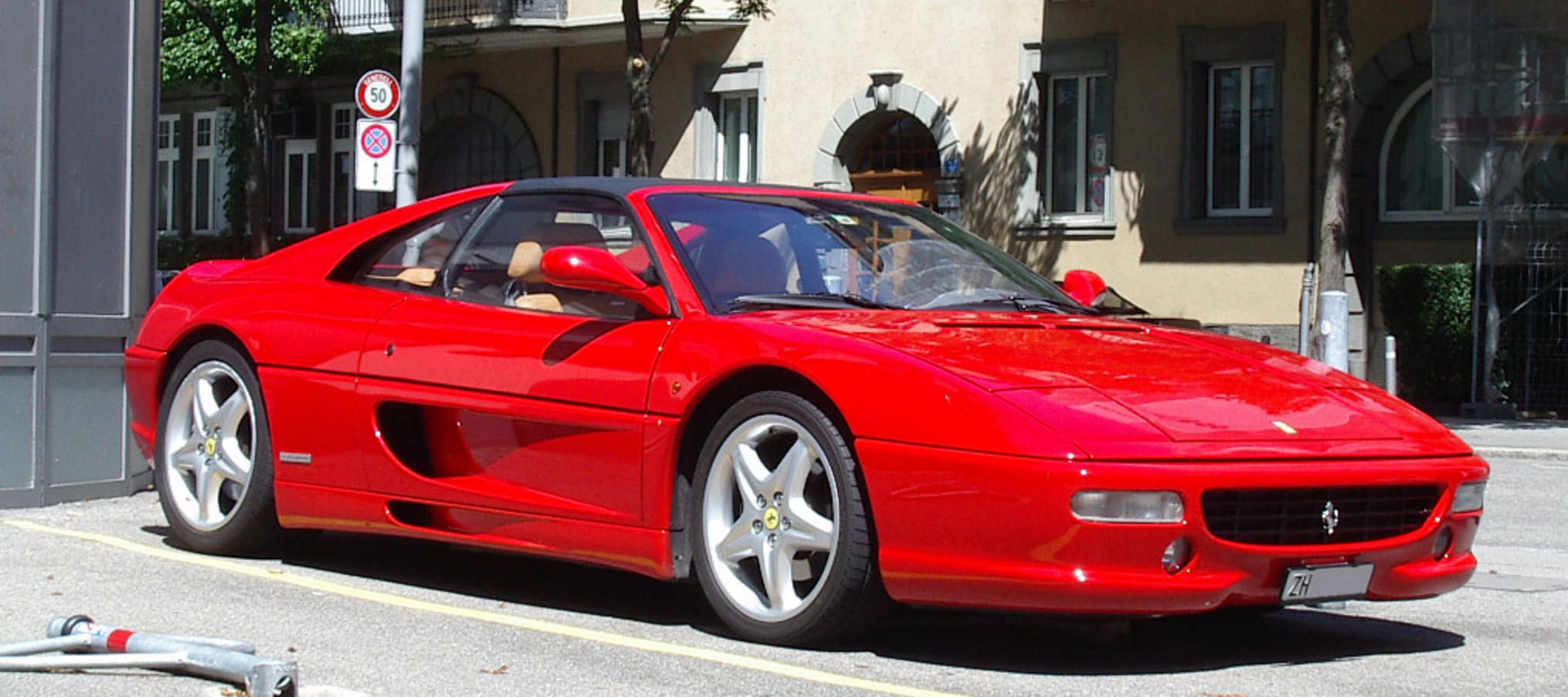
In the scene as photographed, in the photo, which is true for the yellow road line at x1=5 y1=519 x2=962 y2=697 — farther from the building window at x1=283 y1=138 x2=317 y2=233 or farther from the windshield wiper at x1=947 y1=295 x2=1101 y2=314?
the building window at x1=283 y1=138 x2=317 y2=233

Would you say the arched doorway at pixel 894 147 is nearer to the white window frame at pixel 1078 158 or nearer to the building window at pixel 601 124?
the white window frame at pixel 1078 158

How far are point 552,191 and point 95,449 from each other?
3643mm

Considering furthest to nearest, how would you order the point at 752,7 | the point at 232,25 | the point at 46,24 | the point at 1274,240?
the point at 232,25 → the point at 752,7 → the point at 1274,240 → the point at 46,24

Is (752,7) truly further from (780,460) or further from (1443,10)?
(780,460)

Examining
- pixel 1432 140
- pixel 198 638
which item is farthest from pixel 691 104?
pixel 198 638

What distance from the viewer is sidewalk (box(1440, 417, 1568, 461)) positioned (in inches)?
667

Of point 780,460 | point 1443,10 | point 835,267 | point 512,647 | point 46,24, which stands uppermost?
point 1443,10

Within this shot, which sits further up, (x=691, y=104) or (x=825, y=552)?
(x=691, y=104)

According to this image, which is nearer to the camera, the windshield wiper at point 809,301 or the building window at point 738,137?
the windshield wiper at point 809,301

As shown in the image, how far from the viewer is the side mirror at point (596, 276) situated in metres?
6.16

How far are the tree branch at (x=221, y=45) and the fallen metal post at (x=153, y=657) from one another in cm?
2551

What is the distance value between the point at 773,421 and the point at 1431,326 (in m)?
18.1

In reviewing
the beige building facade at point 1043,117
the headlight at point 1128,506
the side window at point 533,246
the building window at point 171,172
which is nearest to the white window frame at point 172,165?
the building window at point 171,172

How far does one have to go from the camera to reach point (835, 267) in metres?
6.50
